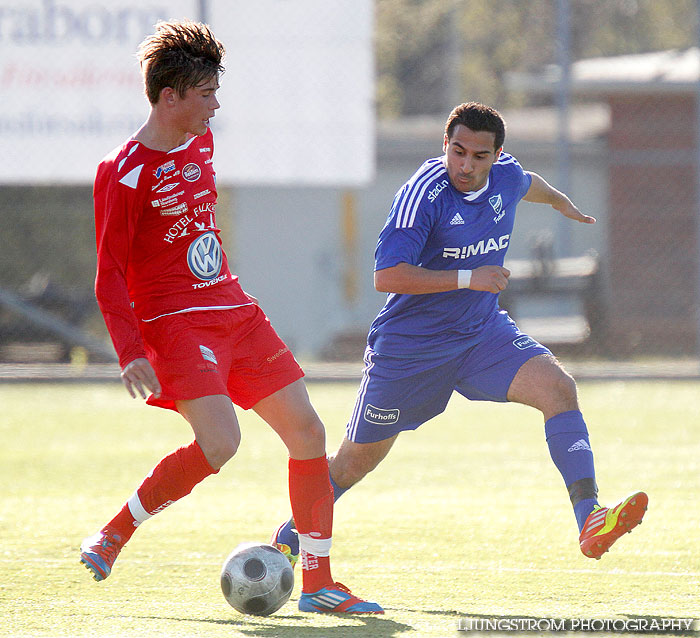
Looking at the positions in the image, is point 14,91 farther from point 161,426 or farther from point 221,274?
point 221,274

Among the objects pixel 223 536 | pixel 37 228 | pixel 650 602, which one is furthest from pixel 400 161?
pixel 650 602

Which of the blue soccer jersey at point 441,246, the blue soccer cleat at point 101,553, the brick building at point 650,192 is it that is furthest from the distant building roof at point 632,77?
the blue soccer cleat at point 101,553

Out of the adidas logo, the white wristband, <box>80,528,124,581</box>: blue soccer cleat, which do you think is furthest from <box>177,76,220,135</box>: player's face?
the adidas logo

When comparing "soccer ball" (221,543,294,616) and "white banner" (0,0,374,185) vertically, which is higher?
"white banner" (0,0,374,185)

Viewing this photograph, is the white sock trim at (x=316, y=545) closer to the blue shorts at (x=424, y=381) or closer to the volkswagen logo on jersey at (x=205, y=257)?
the blue shorts at (x=424, y=381)

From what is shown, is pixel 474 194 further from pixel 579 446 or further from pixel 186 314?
pixel 186 314

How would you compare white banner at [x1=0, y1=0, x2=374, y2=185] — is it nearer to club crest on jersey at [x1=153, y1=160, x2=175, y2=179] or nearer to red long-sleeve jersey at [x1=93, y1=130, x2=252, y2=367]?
red long-sleeve jersey at [x1=93, y1=130, x2=252, y2=367]

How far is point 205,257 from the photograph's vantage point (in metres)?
4.41

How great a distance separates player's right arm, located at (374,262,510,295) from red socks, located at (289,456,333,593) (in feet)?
2.19

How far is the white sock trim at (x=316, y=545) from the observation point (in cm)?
434

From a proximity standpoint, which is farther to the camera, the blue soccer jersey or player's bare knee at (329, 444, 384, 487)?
player's bare knee at (329, 444, 384, 487)

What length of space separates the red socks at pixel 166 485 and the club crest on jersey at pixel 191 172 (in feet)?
2.93

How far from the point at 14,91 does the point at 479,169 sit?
7.83 metres

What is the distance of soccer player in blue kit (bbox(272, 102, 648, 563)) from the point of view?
4.60m
